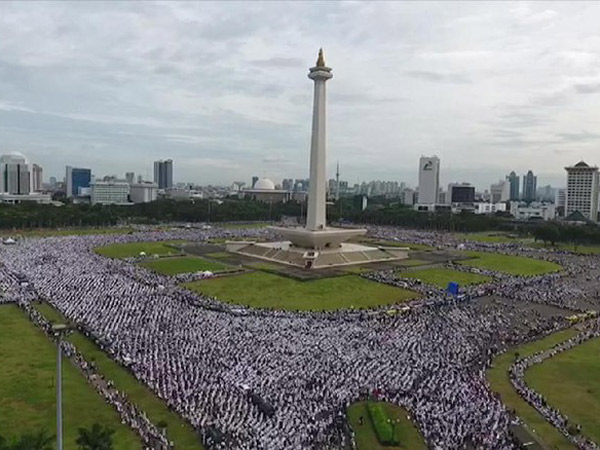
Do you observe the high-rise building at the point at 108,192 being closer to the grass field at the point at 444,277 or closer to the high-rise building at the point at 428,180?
the high-rise building at the point at 428,180

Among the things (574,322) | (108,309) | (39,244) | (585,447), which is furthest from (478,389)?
(39,244)

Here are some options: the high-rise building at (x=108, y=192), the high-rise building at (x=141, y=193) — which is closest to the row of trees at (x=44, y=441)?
the high-rise building at (x=108, y=192)

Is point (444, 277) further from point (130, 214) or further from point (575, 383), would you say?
point (130, 214)

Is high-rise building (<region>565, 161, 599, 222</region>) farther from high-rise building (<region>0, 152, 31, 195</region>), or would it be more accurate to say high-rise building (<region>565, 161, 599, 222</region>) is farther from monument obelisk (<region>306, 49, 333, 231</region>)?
high-rise building (<region>0, 152, 31, 195</region>)

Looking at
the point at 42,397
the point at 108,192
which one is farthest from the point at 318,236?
the point at 108,192

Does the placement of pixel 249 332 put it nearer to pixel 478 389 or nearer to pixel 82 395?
pixel 82 395

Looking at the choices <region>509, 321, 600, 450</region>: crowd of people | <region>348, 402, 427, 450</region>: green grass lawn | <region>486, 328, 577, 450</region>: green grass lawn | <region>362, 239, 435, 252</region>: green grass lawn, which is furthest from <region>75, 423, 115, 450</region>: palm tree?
<region>362, 239, 435, 252</region>: green grass lawn
